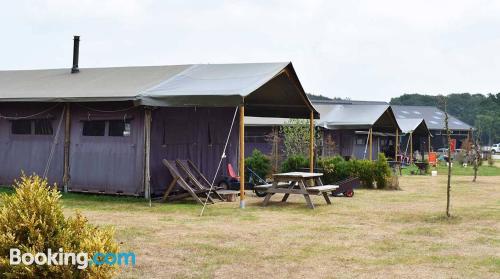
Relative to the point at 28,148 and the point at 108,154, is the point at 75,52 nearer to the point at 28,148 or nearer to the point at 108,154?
the point at 28,148

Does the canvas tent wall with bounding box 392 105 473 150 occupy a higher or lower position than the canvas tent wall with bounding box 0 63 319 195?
higher

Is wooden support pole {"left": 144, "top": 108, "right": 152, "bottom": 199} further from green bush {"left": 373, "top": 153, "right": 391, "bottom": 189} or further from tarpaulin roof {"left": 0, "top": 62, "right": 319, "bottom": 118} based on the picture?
green bush {"left": 373, "top": 153, "right": 391, "bottom": 189}

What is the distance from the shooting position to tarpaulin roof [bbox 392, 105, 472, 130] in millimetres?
55375

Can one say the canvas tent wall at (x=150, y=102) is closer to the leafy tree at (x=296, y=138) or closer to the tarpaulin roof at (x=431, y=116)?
the leafy tree at (x=296, y=138)

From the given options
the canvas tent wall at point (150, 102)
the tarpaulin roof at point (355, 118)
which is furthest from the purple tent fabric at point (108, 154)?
the tarpaulin roof at point (355, 118)

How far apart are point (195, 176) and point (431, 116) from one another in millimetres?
49592

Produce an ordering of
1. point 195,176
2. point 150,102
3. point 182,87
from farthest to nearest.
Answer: point 195,176 → point 182,87 → point 150,102

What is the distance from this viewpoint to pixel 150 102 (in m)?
13.8

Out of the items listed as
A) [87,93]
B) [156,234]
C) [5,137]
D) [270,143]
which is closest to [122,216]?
[156,234]

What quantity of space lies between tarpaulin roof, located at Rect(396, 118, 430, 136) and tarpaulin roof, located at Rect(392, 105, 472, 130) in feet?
63.5

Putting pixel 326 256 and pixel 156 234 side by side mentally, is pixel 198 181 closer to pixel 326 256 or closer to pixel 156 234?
pixel 156 234

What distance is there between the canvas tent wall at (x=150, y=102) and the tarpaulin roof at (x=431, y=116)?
4115cm

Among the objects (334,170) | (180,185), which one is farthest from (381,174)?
(180,185)

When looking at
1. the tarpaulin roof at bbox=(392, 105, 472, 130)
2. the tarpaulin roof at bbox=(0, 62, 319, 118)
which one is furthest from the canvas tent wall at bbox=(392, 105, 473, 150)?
the tarpaulin roof at bbox=(0, 62, 319, 118)
